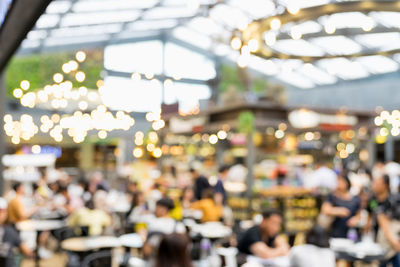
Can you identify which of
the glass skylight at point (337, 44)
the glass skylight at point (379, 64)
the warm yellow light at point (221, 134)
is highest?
the glass skylight at point (337, 44)

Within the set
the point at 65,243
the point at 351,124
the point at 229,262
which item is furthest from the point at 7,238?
the point at 351,124

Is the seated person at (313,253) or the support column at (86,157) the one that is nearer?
the seated person at (313,253)

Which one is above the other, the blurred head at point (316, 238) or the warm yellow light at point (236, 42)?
the warm yellow light at point (236, 42)

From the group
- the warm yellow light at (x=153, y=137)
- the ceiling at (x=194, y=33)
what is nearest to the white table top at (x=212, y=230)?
the ceiling at (x=194, y=33)

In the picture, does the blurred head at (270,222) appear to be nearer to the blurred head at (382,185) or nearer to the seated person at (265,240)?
the seated person at (265,240)

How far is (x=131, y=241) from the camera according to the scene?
5805 mm

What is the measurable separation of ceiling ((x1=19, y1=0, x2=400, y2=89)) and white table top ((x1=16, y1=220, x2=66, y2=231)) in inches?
284

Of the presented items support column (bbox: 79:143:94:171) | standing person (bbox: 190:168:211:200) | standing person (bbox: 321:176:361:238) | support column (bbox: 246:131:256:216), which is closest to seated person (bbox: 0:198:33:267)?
standing person (bbox: 321:176:361:238)

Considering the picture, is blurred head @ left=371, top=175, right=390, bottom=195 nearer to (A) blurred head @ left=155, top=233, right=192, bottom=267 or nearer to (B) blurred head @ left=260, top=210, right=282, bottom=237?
(B) blurred head @ left=260, top=210, right=282, bottom=237

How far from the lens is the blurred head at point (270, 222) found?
178 inches

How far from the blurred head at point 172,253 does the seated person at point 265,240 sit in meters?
1.51

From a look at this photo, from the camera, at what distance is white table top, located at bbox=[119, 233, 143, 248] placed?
569 centimetres

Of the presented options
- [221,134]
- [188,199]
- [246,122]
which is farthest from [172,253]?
[221,134]

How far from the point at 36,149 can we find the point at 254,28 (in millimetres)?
16960
